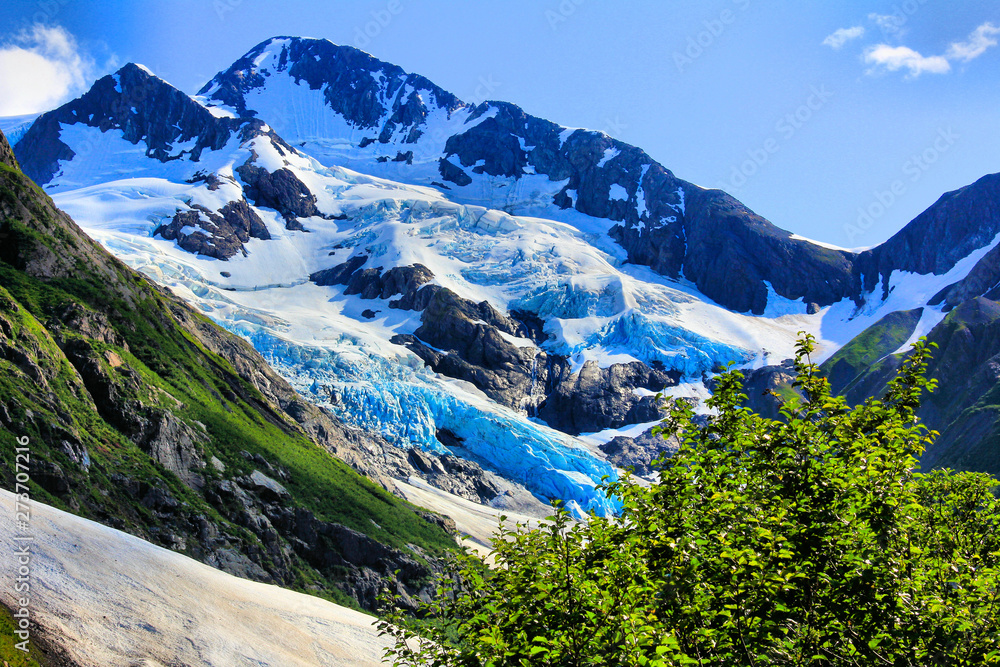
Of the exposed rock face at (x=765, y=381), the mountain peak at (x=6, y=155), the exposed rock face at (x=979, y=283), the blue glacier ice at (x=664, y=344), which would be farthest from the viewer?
the blue glacier ice at (x=664, y=344)

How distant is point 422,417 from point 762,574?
125m

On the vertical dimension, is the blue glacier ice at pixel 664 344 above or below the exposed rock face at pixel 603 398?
above

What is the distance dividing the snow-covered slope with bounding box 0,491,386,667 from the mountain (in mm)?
6633

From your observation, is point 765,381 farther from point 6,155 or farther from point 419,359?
point 6,155

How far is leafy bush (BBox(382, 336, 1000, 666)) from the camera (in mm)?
9562

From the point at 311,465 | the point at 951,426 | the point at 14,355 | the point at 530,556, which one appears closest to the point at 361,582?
the point at 311,465

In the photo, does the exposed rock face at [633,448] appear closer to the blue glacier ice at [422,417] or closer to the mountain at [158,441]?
the blue glacier ice at [422,417]

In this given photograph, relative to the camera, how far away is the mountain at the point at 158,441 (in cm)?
4422

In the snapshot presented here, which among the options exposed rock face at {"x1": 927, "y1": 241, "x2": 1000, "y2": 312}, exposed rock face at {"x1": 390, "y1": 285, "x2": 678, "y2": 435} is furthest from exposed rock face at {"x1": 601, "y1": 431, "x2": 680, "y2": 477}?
exposed rock face at {"x1": 927, "y1": 241, "x2": 1000, "y2": 312}

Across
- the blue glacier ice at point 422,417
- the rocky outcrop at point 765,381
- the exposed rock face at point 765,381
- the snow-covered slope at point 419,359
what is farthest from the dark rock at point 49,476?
the exposed rock face at point 765,381

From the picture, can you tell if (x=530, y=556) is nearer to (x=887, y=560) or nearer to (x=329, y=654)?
(x=887, y=560)

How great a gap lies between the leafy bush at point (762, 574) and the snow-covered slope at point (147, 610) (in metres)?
18.6

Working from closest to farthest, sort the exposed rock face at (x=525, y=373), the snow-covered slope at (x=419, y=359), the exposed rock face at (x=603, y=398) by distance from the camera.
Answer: the snow-covered slope at (x=419, y=359) < the exposed rock face at (x=525, y=373) < the exposed rock face at (x=603, y=398)

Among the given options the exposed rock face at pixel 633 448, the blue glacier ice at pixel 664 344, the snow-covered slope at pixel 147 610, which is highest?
the blue glacier ice at pixel 664 344
